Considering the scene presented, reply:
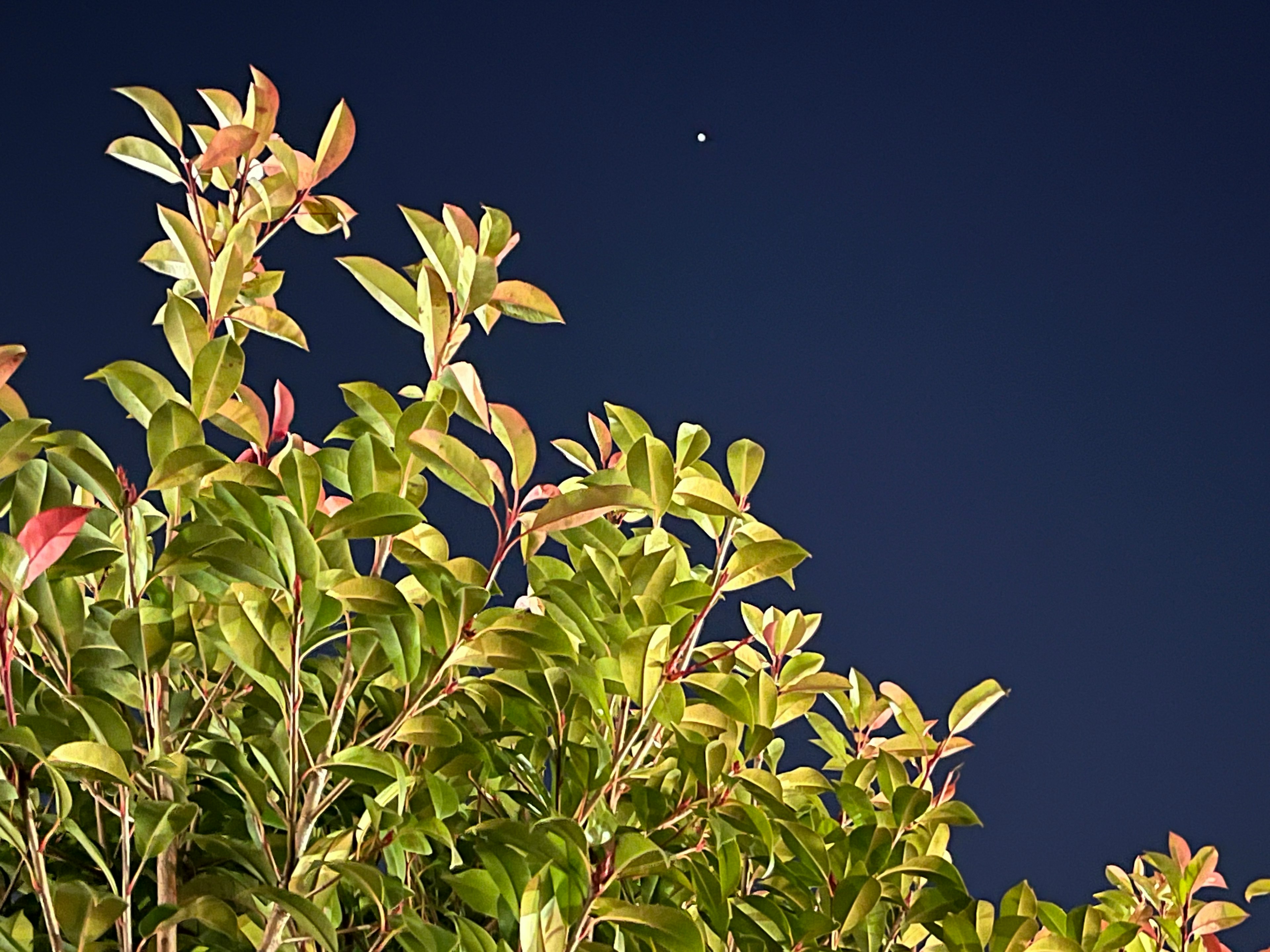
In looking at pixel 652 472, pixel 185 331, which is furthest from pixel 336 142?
pixel 652 472

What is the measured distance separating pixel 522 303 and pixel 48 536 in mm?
293

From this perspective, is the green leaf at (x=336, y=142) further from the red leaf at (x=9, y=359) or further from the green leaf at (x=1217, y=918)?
the green leaf at (x=1217, y=918)

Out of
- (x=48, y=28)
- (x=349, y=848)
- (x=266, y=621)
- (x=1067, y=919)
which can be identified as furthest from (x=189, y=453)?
(x=48, y=28)

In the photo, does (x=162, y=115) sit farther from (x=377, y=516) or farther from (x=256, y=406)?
(x=377, y=516)

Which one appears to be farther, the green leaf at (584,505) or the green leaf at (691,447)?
the green leaf at (691,447)

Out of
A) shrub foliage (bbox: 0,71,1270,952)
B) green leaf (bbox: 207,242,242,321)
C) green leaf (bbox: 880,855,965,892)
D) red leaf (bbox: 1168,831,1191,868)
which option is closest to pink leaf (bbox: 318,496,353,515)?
shrub foliage (bbox: 0,71,1270,952)

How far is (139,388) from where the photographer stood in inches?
22.8

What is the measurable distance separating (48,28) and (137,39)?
0.19 metres

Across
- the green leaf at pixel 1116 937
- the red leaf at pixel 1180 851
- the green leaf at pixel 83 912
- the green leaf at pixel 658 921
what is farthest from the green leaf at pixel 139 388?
the red leaf at pixel 1180 851

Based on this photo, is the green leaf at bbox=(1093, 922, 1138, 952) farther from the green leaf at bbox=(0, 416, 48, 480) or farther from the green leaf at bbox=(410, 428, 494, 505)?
the green leaf at bbox=(0, 416, 48, 480)

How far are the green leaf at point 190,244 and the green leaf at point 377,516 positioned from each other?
0.58 feet

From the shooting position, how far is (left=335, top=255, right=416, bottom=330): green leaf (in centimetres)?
66

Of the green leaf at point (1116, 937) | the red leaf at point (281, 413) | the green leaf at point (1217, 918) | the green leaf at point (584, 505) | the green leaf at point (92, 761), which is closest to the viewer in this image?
the green leaf at point (92, 761)

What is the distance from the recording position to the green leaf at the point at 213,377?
22.2 inches
